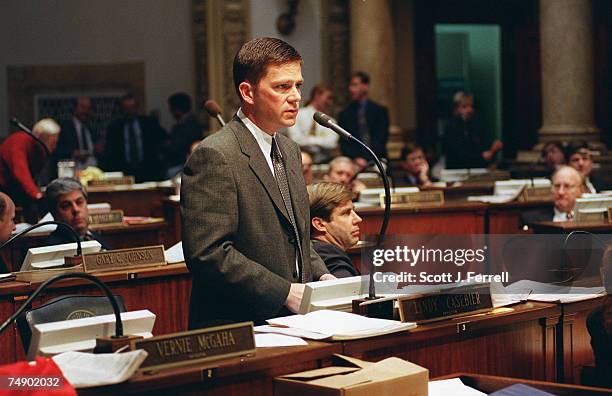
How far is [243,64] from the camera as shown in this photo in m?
3.21

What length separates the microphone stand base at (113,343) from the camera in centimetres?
254

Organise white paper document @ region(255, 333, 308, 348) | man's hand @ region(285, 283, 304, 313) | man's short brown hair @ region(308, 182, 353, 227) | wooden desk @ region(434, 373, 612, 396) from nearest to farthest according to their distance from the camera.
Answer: wooden desk @ region(434, 373, 612, 396), white paper document @ region(255, 333, 308, 348), man's hand @ region(285, 283, 304, 313), man's short brown hair @ region(308, 182, 353, 227)

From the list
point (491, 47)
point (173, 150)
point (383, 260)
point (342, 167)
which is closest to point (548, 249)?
point (383, 260)

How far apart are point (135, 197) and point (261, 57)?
6.31 m

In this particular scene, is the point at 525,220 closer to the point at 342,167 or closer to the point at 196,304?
the point at 342,167

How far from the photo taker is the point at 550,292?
3.45 m

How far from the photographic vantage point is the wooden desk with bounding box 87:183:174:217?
916 cm

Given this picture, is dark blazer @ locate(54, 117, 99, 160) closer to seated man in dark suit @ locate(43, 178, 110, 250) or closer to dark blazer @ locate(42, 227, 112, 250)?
seated man in dark suit @ locate(43, 178, 110, 250)

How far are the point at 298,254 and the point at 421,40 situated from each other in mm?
10253

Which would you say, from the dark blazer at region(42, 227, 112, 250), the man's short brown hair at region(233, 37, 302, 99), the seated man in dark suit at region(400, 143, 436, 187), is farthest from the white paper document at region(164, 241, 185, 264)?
the seated man in dark suit at region(400, 143, 436, 187)

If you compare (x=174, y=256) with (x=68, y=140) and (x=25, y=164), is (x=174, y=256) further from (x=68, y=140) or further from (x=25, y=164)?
(x=68, y=140)

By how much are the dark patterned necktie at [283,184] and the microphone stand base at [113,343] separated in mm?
830

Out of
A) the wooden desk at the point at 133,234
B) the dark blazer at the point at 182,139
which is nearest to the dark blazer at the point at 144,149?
the dark blazer at the point at 182,139

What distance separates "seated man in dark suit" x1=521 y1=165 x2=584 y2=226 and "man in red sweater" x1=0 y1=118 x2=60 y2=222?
142 inches
